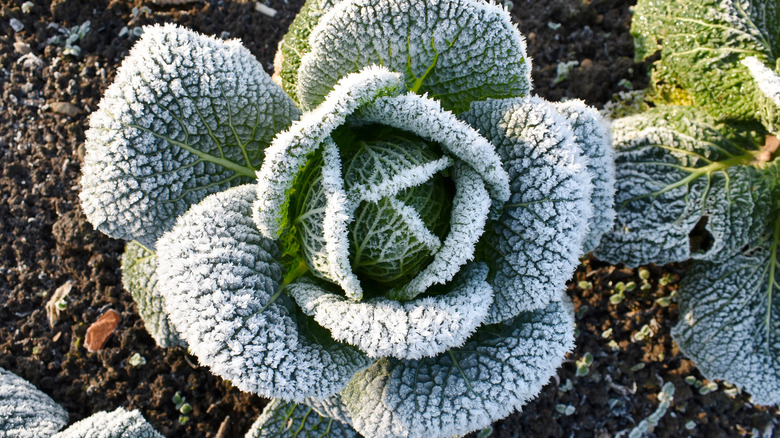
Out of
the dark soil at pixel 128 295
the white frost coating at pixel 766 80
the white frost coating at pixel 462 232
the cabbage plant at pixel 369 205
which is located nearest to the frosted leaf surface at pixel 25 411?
the dark soil at pixel 128 295

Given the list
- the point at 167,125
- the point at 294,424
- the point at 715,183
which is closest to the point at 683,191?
the point at 715,183

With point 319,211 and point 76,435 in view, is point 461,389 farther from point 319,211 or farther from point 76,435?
point 76,435

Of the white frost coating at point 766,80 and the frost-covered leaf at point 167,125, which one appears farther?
the white frost coating at point 766,80

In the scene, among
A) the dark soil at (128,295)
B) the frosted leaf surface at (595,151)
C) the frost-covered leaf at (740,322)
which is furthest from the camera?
the dark soil at (128,295)

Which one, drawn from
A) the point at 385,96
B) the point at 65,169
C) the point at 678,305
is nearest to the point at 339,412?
the point at 385,96

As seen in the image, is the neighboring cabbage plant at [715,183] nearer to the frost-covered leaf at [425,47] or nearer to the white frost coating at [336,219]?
the frost-covered leaf at [425,47]

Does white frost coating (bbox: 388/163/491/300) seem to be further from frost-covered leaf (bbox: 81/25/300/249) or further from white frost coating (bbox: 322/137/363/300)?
frost-covered leaf (bbox: 81/25/300/249)
